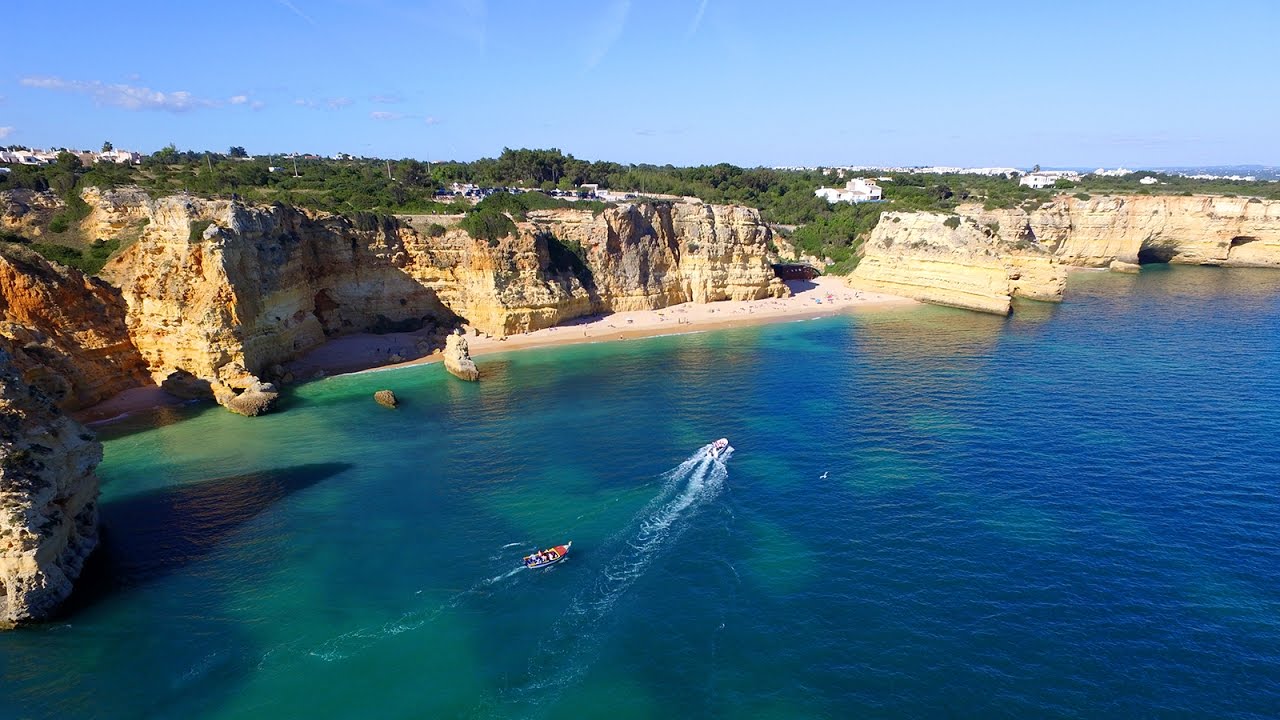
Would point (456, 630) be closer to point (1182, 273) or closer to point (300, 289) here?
point (300, 289)

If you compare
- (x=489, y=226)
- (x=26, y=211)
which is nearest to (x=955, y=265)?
(x=489, y=226)

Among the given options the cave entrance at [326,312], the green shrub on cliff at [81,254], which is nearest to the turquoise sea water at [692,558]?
the cave entrance at [326,312]

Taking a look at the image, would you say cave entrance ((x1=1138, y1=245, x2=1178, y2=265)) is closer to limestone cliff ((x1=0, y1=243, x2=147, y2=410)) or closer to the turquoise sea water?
the turquoise sea water

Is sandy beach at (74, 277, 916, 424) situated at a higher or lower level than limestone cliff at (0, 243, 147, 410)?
lower

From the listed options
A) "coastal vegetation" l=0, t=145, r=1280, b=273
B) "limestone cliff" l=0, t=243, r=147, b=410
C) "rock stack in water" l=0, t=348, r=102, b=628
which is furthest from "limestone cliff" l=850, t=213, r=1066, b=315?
"limestone cliff" l=0, t=243, r=147, b=410

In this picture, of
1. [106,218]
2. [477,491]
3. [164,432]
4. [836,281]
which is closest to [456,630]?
[477,491]

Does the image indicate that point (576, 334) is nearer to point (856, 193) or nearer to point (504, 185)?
point (504, 185)

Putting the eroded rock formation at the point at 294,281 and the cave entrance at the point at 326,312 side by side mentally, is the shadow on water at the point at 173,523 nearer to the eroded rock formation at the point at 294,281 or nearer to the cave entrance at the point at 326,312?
the eroded rock formation at the point at 294,281
